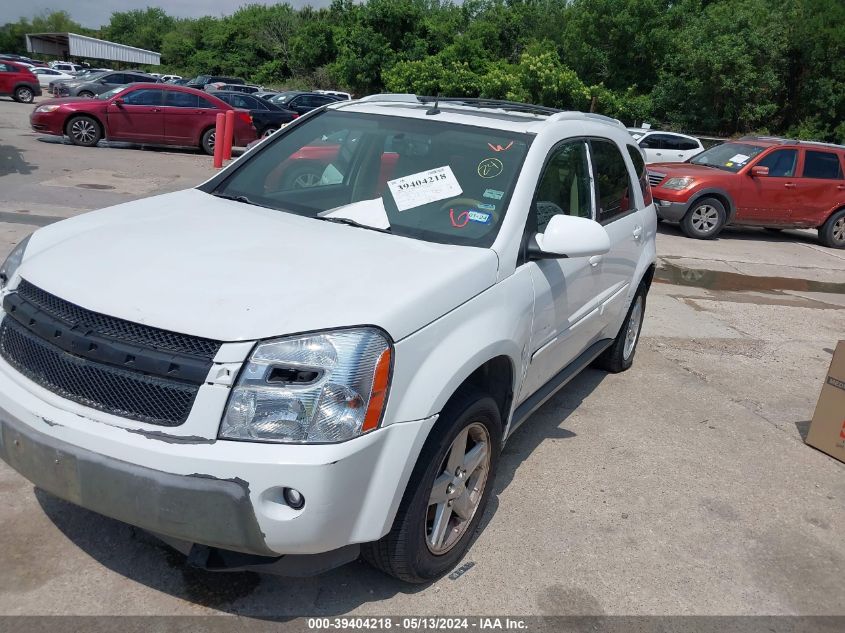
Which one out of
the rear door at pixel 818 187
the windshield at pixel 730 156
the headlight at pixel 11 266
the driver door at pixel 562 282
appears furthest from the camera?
the rear door at pixel 818 187

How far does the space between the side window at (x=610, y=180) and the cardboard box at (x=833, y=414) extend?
1620 millimetres

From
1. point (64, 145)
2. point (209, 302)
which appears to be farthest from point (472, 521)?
point (64, 145)

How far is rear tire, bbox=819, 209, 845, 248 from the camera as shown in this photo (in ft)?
46.4

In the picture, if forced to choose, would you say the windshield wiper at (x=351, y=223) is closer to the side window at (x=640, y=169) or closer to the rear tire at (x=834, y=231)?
the side window at (x=640, y=169)

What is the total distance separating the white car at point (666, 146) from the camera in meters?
19.9

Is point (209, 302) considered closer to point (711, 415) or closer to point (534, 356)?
point (534, 356)

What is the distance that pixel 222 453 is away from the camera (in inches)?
94.5

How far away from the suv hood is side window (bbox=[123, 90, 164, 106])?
14.7 meters

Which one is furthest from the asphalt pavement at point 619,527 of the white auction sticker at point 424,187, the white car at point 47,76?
the white car at point 47,76

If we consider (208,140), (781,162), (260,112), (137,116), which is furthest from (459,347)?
(260,112)

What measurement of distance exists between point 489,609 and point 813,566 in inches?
66.2

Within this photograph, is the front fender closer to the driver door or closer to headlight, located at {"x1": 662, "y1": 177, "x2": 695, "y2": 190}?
the driver door

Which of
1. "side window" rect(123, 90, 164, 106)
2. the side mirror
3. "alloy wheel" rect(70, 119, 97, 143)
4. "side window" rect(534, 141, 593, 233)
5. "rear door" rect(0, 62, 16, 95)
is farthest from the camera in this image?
"rear door" rect(0, 62, 16, 95)

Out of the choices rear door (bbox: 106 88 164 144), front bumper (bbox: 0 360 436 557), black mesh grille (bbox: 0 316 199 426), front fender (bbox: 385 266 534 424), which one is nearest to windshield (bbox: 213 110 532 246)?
front fender (bbox: 385 266 534 424)
